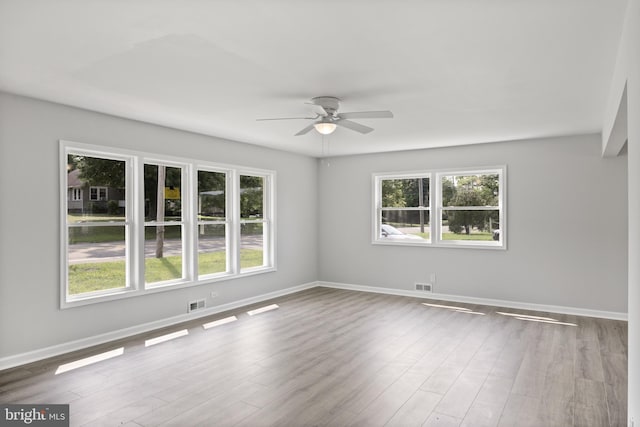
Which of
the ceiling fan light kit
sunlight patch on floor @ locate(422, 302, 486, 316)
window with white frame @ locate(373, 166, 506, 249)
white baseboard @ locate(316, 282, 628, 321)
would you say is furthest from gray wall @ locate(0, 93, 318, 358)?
window with white frame @ locate(373, 166, 506, 249)

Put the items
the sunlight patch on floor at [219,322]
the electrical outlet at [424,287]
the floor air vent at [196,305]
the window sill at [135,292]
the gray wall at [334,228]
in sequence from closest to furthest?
the gray wall at [334,228]
the window sill at [135,292]
the sunlight patch on floor at [219,322]
the floor air vent at [196,305]
the electrical outlet at [424,287]

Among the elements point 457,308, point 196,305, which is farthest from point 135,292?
point 457,308

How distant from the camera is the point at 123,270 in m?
4.93

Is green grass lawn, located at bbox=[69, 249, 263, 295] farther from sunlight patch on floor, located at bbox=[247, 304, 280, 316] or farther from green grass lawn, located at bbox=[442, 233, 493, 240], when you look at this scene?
green grass lawn, located at bbox=[442, 233, 493, 240]

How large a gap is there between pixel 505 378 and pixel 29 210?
468 cm

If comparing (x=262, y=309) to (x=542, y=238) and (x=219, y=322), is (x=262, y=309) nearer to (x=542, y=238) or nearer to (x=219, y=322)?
(x=219, y=322)

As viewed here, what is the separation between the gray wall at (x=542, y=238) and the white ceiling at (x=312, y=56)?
1209 mm

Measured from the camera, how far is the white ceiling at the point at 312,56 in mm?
2309

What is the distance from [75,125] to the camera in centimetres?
432

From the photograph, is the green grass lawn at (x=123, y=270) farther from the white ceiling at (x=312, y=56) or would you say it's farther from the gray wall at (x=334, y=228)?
the white ceiling at (x=312, y=56)

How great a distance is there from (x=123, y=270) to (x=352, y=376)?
3.05 meters

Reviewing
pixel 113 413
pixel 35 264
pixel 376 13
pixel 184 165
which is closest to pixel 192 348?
pixel 113 413

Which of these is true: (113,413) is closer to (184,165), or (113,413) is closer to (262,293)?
(184,165)

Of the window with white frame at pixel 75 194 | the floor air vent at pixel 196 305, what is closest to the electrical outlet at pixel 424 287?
the floor air vent at pixel 196 305
